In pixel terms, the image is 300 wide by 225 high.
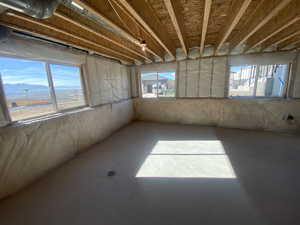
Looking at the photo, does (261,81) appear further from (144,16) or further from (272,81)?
(144,16)

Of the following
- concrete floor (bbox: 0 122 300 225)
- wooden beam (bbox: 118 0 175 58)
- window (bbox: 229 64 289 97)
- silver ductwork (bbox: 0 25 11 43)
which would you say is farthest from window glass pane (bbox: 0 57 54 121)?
window (bbox: 229 64 289 97)

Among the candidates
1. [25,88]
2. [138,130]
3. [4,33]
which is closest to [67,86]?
[25,88]

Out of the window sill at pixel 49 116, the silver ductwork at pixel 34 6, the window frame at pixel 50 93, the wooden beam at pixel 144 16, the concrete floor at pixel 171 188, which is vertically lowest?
the concrete floor at pixel 171 188

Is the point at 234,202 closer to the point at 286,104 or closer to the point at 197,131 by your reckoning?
the point at 197,131

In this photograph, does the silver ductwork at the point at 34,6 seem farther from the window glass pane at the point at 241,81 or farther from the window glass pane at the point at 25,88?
the window glass pane at the point at 241,81

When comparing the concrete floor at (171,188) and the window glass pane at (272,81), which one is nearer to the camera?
the concrete floor at (171,188)

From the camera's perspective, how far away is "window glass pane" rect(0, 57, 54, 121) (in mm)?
1878

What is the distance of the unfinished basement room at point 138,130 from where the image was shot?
4.79 ft

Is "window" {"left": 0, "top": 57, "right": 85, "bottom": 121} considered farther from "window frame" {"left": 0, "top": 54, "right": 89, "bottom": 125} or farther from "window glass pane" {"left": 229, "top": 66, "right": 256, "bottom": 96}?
"window glass pane" {"left": 229, "top": 66, "right": 256, "bottom": 96}

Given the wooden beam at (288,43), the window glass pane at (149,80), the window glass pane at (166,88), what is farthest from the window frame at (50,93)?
the wooden beam at (288,43)

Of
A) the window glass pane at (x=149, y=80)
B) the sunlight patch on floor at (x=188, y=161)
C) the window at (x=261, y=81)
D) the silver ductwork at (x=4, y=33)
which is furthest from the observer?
the window glass pane at (x=149, y=80)

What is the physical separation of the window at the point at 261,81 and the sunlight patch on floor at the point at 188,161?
7.41 feet

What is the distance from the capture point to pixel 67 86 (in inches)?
107

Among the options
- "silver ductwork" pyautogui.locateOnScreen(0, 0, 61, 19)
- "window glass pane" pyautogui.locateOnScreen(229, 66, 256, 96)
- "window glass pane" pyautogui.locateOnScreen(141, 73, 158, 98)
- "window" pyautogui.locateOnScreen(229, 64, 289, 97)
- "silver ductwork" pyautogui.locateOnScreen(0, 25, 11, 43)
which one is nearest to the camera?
"silver ductwork" pyautogui.locateOnScreen(0, 0, 61, 19)
